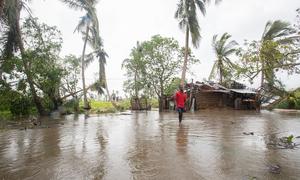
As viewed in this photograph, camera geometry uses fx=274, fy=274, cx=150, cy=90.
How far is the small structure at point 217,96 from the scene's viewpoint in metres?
27.9

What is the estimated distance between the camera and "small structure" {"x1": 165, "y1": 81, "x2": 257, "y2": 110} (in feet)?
91.4

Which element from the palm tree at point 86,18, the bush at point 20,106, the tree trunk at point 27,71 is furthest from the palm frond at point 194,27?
the bush at point 20,106

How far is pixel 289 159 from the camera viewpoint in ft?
17.6

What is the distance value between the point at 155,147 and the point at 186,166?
6.40 ft

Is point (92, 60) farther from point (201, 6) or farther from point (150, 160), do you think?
point (150, 160)

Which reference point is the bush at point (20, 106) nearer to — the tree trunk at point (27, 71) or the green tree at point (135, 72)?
the tree trunk at point (27, 71)

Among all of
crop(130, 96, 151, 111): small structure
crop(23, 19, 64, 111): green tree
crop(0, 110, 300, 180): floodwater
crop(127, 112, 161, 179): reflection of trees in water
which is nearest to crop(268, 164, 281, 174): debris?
crop(0, 110, 300, 180): floodwater

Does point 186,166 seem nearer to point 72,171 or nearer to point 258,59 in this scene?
point 72,171

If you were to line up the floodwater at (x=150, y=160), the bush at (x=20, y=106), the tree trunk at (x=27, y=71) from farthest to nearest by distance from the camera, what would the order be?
the bush at (x=20, y=106), the tree trunk at (x=27, y=71), the floodwater at (x=150, y=160)

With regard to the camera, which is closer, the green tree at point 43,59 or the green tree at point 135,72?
the green tree at point 43,59

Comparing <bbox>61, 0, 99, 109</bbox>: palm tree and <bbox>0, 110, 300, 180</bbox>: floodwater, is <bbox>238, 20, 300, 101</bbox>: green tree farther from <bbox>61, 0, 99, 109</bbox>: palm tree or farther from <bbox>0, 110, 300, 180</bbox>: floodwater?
<bbox>61, 0, 99, 109</bbox>: palm tree

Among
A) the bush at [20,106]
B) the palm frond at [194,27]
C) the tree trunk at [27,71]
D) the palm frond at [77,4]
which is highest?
the palm frond at [77,4]

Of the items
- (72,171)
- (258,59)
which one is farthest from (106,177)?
(258,59)

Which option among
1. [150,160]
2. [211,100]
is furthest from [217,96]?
[150,160]
